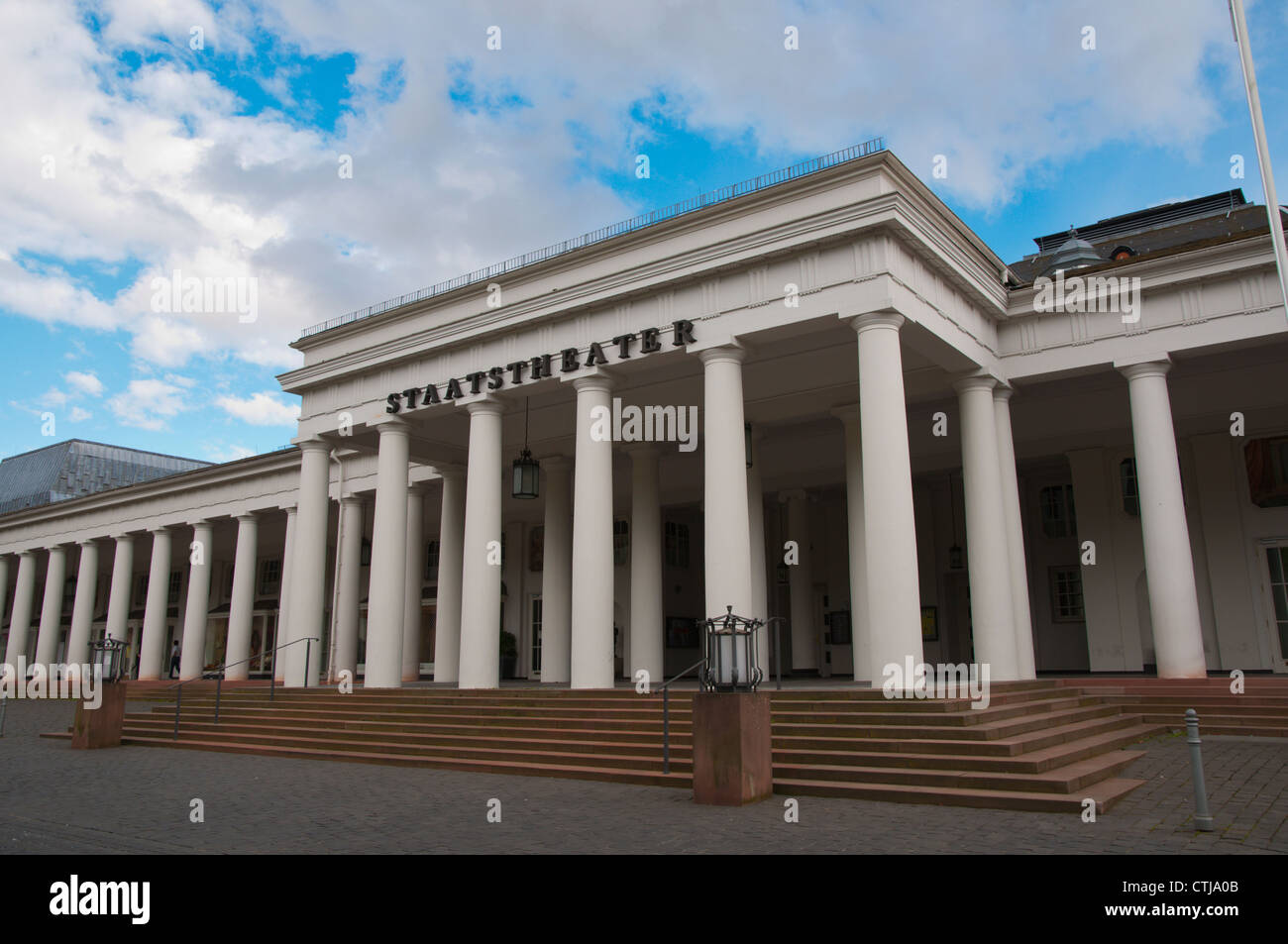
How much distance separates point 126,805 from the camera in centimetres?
970

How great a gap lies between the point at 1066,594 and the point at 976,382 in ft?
34.0

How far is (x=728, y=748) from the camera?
30.0ft

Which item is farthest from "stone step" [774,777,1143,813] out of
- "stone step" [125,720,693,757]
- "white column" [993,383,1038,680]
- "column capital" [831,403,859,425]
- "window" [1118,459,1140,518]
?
"window" [1118,459,1140,518]

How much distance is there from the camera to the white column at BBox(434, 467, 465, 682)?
2244 cm

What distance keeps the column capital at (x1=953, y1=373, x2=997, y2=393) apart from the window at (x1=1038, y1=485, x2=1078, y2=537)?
9.27 metres

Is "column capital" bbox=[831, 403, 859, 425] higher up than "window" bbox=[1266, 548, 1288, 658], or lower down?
higher up

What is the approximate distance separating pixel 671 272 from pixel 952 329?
4.63m

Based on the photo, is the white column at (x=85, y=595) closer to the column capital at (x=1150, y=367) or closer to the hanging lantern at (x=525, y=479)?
the hanging lantern at (x=525, y=479)

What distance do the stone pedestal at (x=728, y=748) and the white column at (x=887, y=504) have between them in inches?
136

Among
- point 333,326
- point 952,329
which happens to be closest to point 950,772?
point 952,329

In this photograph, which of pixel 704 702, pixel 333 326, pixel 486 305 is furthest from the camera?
pixel 333 326

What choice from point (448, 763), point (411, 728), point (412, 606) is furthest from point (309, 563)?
point (448, 763)

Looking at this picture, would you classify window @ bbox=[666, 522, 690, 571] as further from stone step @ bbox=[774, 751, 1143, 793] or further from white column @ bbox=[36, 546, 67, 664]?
white column @ bbox=[36, 546, 67, 664]
